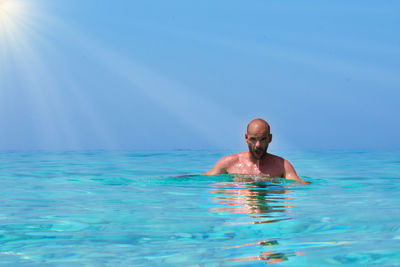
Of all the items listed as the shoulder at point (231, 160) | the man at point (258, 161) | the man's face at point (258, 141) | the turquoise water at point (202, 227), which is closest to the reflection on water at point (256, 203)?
the turquoise water at point (202, 227)

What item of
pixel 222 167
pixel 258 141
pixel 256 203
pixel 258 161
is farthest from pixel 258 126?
pixel 256 203

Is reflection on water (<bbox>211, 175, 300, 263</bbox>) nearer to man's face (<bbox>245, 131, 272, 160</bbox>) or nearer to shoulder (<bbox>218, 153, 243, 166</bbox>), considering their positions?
shoulder (<bbox>218, 153, 243, 166</bbox>)

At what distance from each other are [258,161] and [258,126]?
0.68 metres

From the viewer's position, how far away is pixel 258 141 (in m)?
7.88

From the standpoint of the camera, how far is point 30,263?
330 cm

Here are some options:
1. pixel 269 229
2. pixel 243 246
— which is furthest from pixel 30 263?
pixel 269 229

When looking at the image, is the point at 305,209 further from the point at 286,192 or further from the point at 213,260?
the point at 213,260

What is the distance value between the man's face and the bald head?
0.03 meters

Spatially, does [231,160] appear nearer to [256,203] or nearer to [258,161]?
[258,161]

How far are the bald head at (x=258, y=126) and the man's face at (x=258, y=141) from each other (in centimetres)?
3

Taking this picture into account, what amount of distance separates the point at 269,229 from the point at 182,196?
2.77 metres

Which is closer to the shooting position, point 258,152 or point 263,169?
point 258,152

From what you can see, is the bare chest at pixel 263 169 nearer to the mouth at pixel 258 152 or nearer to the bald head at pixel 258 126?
the mouth at pixel 258 152

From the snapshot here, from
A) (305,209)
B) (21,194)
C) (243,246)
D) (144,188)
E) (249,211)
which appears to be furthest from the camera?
(144,188)
